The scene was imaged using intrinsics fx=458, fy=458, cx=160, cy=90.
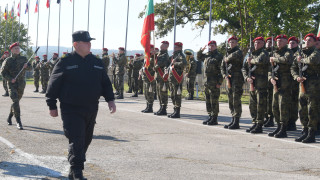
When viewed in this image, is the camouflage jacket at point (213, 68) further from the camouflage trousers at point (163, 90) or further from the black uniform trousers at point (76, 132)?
the black uniform trousers at point (76, 132)

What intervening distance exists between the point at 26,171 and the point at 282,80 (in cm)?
591

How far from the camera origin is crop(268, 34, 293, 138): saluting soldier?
991cm

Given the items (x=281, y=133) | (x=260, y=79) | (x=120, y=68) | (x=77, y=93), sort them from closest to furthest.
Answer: (x=77, y=93) < (x=281, y=133) < (x=260, y=79) < (x=120, y=68)

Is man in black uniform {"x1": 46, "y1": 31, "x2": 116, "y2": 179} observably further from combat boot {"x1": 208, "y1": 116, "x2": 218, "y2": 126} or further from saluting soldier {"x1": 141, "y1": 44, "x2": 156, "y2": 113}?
saluting soldier {"x1": 141, "y1": 44, "x2": 156, "y2": 113}

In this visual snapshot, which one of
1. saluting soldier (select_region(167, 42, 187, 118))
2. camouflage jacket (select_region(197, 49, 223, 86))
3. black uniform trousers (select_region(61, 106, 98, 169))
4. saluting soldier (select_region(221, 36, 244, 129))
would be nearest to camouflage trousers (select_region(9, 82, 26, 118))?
saluting soldier (select_region(167, 42, 187, 118))

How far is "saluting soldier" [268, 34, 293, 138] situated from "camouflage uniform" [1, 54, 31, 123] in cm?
589

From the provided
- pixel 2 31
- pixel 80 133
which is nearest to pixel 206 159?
pixel 80 133

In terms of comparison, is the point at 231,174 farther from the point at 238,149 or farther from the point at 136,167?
the point at 238,149

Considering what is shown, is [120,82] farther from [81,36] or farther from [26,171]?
[81,36]

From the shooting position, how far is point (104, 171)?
6531 millimetres

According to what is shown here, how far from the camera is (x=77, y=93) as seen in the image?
5.93m

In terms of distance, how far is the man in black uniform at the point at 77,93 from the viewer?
19.4 ft

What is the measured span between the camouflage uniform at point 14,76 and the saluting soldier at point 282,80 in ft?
19.3

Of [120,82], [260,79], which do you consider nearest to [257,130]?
[260,79]
